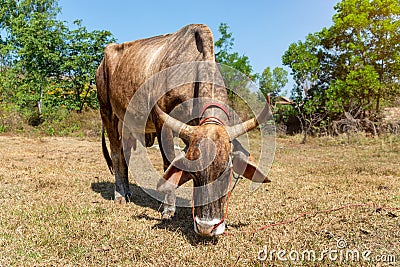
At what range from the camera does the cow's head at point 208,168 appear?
2.96 metres

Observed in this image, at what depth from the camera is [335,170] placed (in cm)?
759

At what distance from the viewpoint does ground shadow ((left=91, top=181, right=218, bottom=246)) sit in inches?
134

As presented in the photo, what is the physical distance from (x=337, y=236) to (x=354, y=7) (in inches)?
732

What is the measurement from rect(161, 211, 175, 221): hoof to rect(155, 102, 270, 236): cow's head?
1058 millimetres

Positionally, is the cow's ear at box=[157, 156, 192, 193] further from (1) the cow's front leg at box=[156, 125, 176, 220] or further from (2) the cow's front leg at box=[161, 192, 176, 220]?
(2) the cow's front leg at box=[161, 192, 176, 220]

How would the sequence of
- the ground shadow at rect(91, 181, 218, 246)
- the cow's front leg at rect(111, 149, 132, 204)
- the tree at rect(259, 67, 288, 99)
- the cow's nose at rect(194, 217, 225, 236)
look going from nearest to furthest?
the cow's nose at rect(194, 217, 225, 236)
the ground shadow at rect(91, 181, 218, 246)
the cow's front leg at rect(111, 149, 132, 204)
the tree at rect(259, 67, 288, 99)

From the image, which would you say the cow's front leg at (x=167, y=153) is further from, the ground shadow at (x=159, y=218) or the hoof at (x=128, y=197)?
the hoof at (x=128, y=197)

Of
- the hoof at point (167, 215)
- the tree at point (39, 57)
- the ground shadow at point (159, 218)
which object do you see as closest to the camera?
the ground shadow at point (159, 218)

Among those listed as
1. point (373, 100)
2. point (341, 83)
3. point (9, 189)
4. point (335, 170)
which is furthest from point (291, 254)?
point (373, 100)

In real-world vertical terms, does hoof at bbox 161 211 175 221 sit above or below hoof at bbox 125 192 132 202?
above

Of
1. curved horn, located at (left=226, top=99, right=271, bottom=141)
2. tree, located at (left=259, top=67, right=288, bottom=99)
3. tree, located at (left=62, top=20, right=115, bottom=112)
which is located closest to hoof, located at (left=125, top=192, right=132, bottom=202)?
curved horn, located at (left=226, top=99, right=271, bottom=141)

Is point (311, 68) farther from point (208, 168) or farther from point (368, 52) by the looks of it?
point (208, 168)

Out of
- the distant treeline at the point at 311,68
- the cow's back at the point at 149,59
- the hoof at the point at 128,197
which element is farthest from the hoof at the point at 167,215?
the distant treeline at the point at 311,68

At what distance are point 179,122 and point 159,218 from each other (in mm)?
1508
